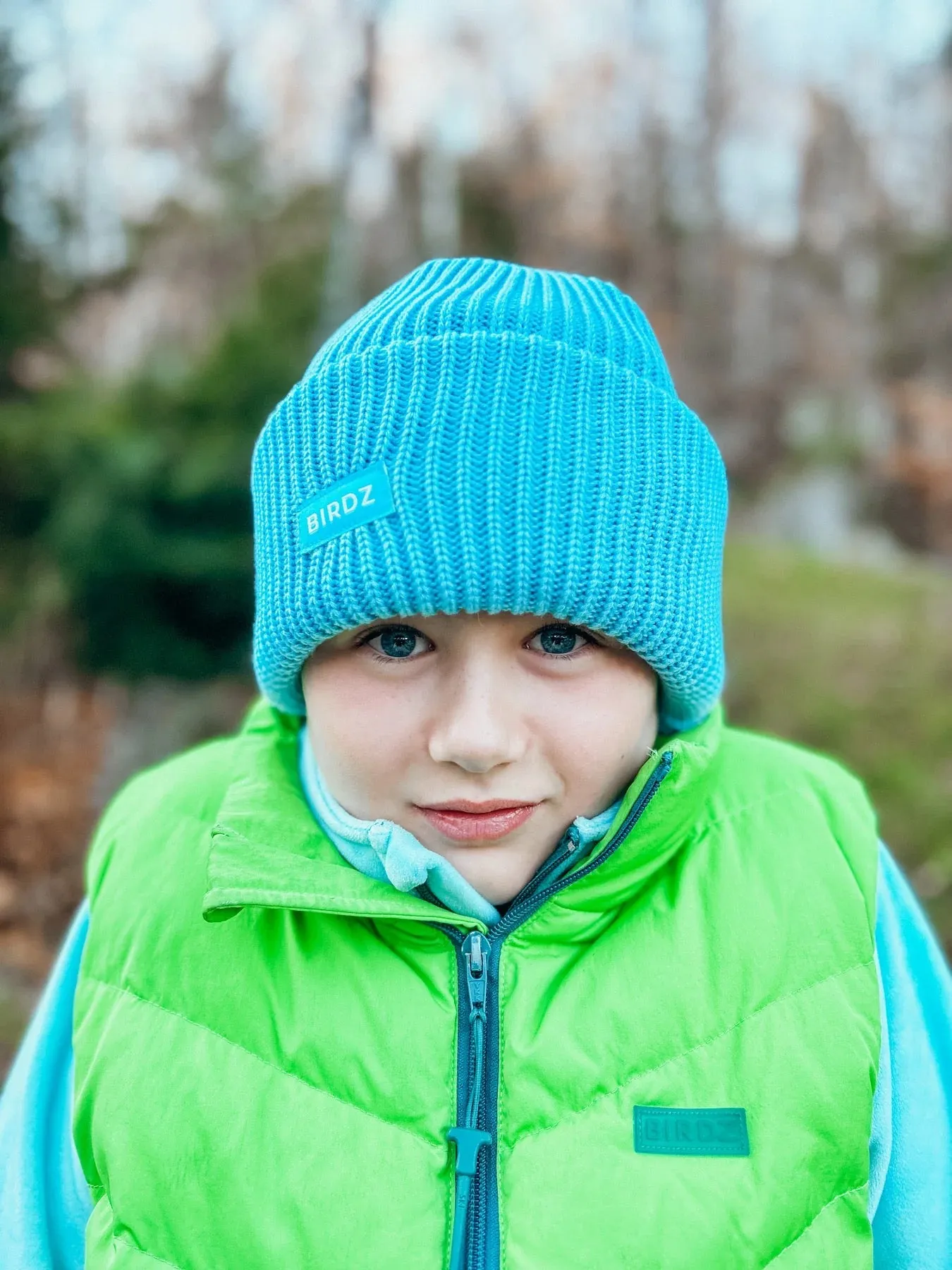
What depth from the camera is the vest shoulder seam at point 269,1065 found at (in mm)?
1274

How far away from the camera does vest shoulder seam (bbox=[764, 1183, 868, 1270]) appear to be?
1.25 metres

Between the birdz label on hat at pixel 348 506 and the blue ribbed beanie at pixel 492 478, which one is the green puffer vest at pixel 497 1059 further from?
the birdz label on hat at pixel 348 506

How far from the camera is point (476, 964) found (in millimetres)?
1323

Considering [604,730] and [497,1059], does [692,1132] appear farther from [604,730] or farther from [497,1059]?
[604,730]

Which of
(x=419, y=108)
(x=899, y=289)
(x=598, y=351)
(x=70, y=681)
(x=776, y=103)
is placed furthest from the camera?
(x=776, y=103)

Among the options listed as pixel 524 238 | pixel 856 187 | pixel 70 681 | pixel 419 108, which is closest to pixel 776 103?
pixel 856 187

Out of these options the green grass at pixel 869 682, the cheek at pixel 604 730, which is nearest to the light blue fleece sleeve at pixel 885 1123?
the cheek at pixel 604 730

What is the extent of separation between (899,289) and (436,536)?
10.7 metres

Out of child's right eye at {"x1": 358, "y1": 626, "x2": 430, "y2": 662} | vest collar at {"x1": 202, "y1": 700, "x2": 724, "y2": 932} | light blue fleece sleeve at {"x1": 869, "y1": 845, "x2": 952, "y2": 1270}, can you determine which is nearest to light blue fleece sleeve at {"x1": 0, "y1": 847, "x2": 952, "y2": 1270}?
light blue fleece sleeve at {"x1": 869, "y1": 845, "x2": 952, "y2": 1270}

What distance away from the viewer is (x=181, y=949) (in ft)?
4.61

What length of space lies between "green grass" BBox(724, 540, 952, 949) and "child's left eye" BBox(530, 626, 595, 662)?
2.36m

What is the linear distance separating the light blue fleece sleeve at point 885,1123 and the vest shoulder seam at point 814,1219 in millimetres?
56

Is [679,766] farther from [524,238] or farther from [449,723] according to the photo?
[524,238]

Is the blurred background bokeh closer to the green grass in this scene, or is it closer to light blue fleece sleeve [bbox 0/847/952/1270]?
the green grass
